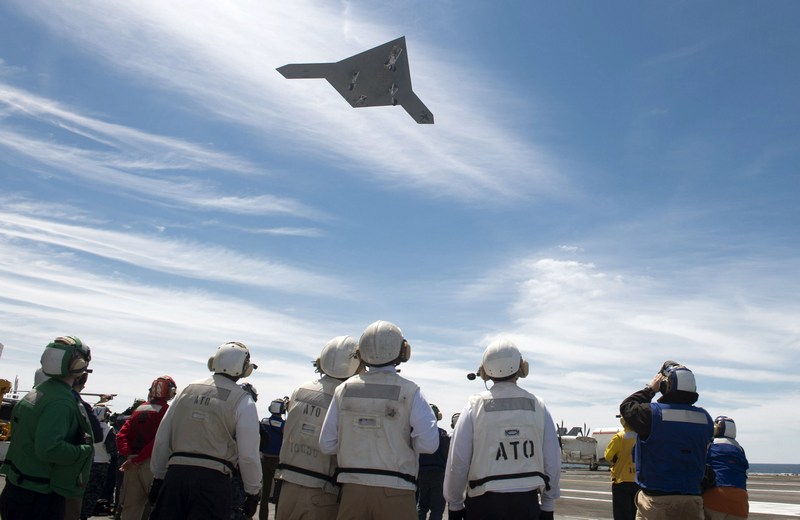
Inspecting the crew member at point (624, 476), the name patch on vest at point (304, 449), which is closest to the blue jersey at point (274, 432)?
the name patch on vest at point (304, 449)

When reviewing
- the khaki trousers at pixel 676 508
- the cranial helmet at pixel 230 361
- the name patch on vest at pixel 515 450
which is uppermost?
the cranial helmet at pixel 230 361

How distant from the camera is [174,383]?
8.59 metres

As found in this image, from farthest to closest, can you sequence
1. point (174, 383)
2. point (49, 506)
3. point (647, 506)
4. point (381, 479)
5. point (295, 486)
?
point (174, 383) → point (647, 506) → point (295, 486) → point (49, 506) → point (381, 479)

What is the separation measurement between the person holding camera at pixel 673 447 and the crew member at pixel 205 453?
3606 mm

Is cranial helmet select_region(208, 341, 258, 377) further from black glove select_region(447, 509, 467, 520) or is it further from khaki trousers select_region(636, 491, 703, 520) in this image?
khaki trousers select_region(636, 491, 703, 520)

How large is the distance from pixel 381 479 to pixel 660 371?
3.15 m

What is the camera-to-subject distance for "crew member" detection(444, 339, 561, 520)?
4832 millimetres

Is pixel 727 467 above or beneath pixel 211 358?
beneath

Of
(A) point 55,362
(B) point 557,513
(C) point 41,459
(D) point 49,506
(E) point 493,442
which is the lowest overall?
(B) point 557,513

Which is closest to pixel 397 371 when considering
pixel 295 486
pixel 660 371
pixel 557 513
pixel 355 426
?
pixel 355 426

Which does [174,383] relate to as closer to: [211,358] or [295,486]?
[211,358]

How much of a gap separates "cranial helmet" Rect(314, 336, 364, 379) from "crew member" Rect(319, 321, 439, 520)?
0.69m

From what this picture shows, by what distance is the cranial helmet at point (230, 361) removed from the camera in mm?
5691

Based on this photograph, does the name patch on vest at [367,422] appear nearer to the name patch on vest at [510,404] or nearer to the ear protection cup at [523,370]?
the name patch on vest at [510,404]
